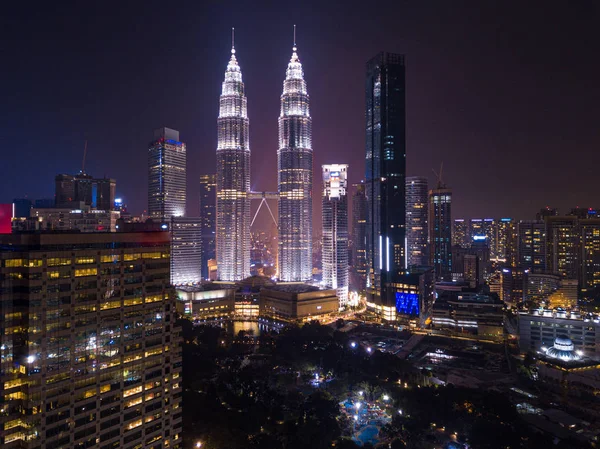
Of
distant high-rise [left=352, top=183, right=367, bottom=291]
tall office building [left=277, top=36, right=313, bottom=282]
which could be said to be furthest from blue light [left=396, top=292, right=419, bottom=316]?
tall office building [left=277, top=36, right=313, bottom=282]

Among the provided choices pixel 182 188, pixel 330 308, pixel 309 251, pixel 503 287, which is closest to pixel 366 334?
pixel 330 308

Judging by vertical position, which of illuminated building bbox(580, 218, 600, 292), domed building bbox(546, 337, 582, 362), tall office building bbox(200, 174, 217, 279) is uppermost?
tall office building bbox(200, 174, 217, 279)

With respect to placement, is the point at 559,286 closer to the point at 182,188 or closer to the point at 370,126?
the point at 370,126

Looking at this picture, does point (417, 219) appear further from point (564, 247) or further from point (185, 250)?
point (185, 250)

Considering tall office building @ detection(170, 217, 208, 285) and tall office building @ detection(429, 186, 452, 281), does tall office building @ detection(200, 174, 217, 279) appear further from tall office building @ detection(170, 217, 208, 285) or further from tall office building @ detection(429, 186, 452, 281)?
tall office building @ detection(429, 186, 452, 281)

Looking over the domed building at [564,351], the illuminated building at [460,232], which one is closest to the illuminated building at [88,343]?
the domed building at [564,351]

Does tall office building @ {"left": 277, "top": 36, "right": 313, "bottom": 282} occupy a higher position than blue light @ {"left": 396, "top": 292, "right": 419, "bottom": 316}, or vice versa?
tall office building @ {"left": 277, "top": 36, "right": 313, "bottom": 282}

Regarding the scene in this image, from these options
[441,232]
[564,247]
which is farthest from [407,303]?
[564,247]
